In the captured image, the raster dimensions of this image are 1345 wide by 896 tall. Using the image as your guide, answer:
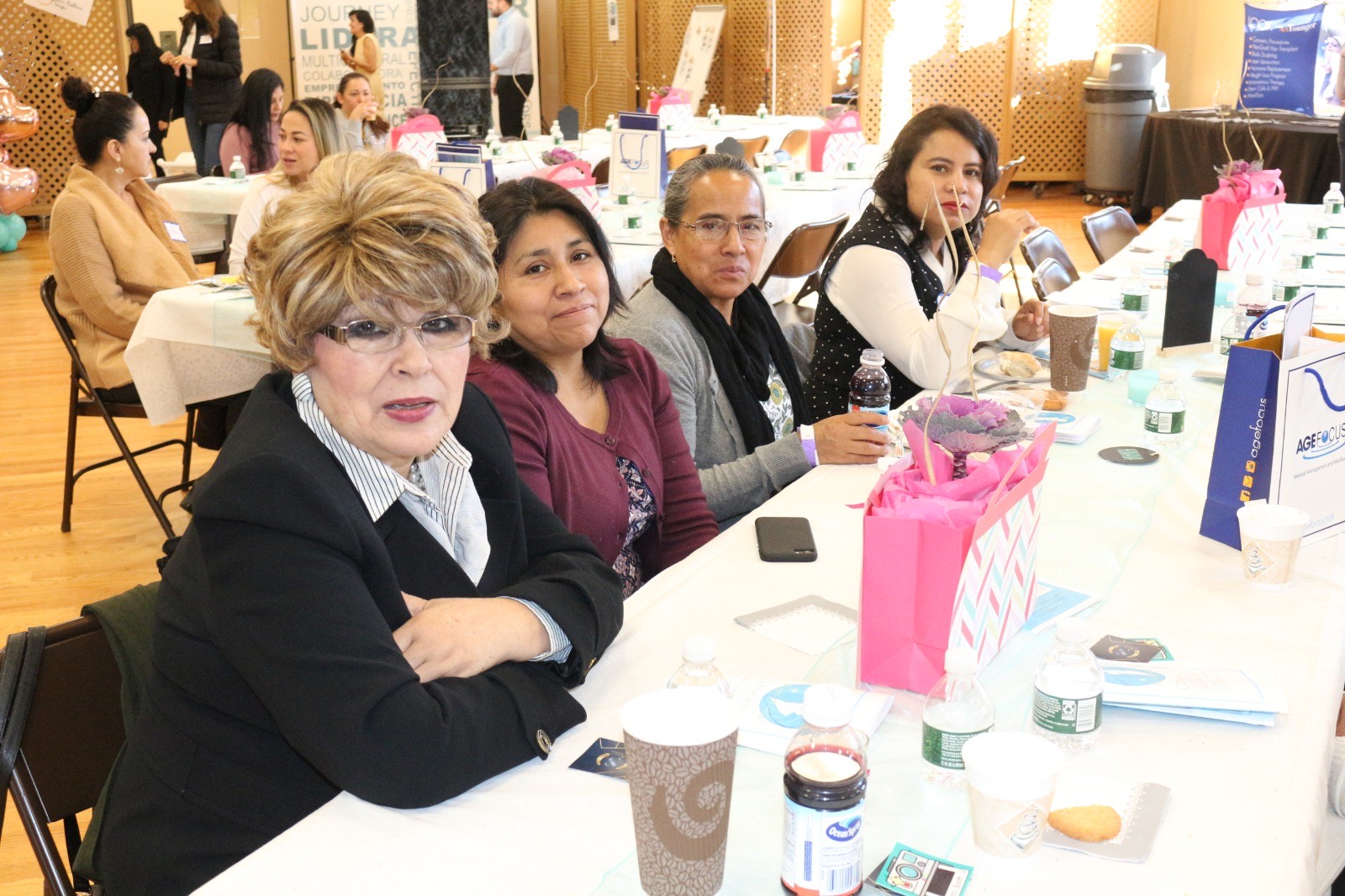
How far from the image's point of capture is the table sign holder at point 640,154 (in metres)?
5.28

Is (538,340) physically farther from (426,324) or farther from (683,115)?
(683,115)

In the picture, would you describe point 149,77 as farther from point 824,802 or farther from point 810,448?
point 824,802

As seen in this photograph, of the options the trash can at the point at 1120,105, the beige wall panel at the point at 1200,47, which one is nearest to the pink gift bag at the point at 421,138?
the trash can at the point at 1120,105

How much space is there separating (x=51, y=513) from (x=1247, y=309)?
12.3ft

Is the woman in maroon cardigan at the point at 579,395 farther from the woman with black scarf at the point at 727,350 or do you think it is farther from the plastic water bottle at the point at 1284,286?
the plastic water bottle at the point at 1284,286

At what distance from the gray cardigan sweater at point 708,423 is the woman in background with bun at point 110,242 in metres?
1.94

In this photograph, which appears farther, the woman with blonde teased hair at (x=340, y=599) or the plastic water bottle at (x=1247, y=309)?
the plastic water bottle at (x=1247, y=309)

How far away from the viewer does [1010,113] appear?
10.4 metres

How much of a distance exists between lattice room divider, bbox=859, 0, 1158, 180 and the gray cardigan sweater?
323 inches

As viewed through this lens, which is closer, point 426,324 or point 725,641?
point 426,324

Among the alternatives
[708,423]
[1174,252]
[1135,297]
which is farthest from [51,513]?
[1174,252]

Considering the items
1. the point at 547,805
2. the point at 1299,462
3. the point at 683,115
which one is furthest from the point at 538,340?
the point at 683,115

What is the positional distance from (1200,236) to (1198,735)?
10.8 ft

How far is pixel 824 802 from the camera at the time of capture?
100 centimetres
